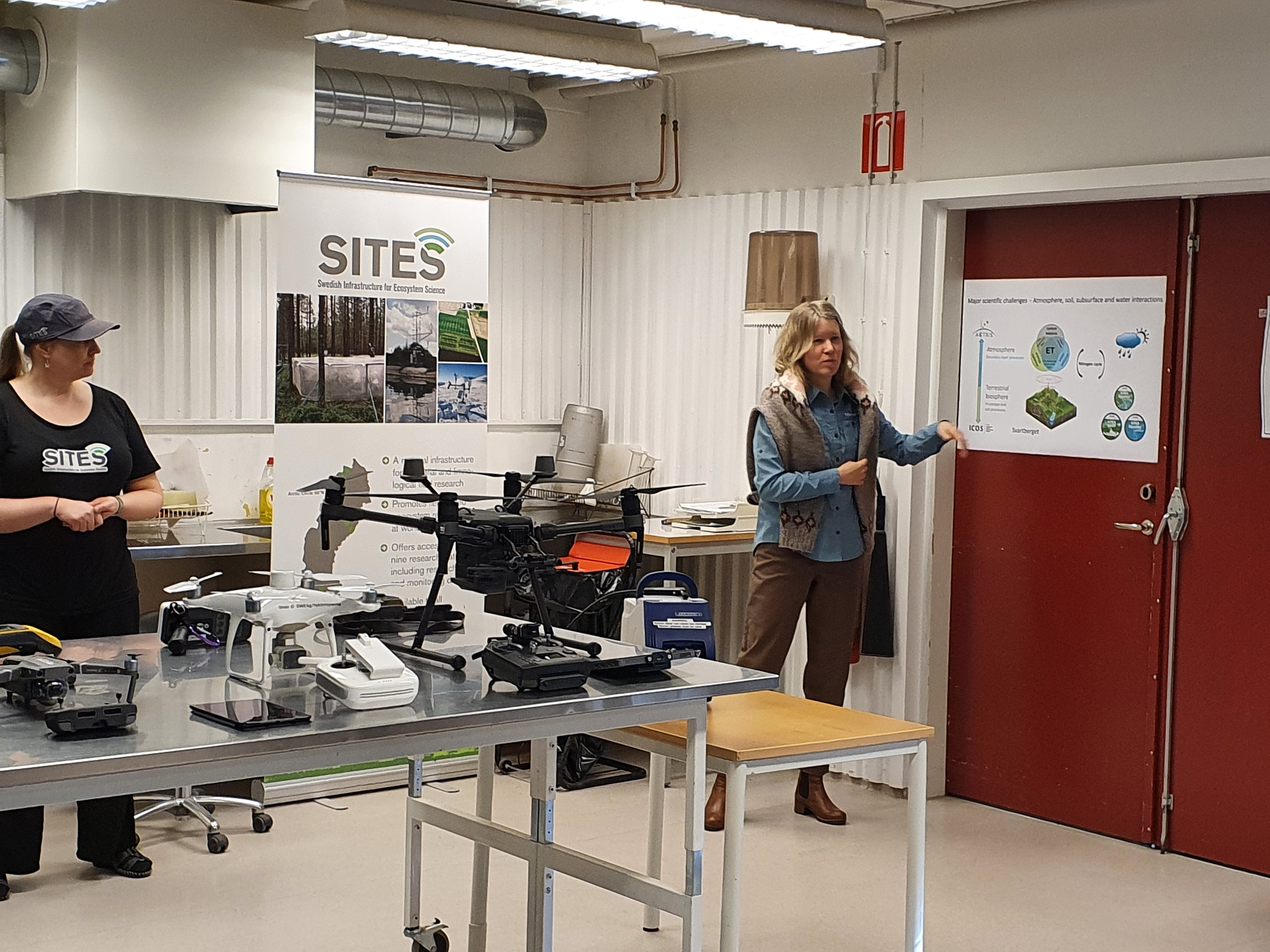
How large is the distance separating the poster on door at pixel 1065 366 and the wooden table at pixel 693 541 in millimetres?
948

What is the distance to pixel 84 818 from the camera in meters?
4.79

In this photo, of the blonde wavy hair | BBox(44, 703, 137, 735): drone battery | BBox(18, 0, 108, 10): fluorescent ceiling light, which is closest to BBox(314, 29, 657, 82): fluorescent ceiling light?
BBox(18, 0, 108, 10): fluorescent ceiling light

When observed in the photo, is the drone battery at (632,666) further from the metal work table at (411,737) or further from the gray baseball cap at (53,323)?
the gray baseball cap at (53,323)

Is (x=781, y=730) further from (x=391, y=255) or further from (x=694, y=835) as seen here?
(x=391, y=255)

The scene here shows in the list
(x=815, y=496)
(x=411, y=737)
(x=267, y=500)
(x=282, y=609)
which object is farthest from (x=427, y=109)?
(x=411, y=737)

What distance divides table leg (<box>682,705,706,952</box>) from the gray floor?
41.0 inches

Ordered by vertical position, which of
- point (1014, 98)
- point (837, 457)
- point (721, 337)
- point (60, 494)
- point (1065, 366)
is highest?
point (1014, 98)

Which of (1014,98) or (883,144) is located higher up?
(1014,98)

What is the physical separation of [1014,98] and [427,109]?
236 cm

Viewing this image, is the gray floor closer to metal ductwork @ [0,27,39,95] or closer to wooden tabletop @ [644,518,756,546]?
wooden tabletop @ [644,518,756,546]

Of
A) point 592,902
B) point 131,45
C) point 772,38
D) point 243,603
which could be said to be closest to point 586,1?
point 772,38

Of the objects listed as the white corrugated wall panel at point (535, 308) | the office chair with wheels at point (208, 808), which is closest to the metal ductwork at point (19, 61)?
the white corrugated wall panel at point (535, 308)

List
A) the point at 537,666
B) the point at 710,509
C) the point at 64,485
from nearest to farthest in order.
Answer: the point at 537,666
the point at 64,485
the point at 710,509

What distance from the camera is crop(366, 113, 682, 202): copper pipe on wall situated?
670 cm
